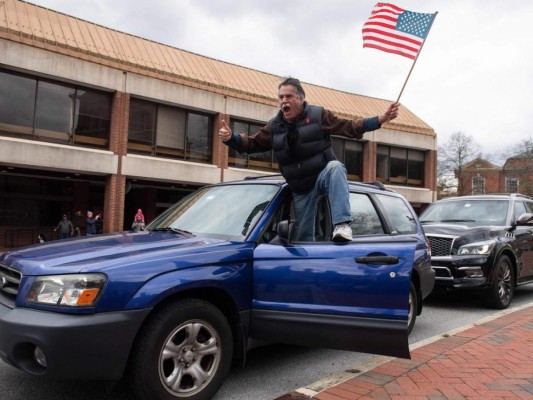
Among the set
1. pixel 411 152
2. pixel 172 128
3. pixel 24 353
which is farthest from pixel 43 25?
pixel 411 152

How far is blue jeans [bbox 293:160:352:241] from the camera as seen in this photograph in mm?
3549

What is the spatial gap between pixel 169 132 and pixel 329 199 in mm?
18582

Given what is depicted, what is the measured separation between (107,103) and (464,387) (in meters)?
18.8

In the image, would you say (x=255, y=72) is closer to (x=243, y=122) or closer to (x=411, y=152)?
(x=243, y=122)

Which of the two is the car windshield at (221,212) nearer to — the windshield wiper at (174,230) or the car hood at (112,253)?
the windshield wiper at (174,230)

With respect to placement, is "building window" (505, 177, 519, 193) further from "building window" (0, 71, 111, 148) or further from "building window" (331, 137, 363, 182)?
"building window" (0, 71, 111, 148)

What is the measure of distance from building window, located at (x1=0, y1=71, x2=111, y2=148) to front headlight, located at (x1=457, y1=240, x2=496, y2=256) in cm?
1608

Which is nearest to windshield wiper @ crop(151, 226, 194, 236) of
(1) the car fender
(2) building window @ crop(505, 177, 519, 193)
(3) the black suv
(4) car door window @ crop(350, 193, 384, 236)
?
(1) the car fender

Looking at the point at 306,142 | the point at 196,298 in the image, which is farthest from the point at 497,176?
the point at 196,298

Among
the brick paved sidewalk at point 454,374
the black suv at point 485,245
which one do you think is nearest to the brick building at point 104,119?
the black suv at point 485,245

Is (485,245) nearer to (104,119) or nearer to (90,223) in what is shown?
(90,223)

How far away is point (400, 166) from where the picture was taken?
30359 millimetres

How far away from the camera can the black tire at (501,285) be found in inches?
259

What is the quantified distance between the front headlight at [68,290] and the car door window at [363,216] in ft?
8.08
